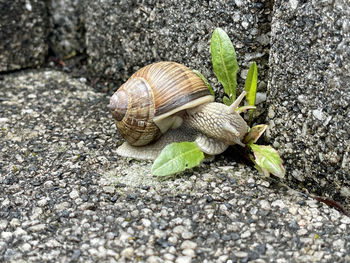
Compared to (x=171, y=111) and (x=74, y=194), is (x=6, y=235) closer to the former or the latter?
(x=74, y=194)

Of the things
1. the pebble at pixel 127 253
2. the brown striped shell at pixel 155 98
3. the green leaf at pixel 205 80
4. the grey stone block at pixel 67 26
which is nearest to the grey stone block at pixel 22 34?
the grey stone block at pixel 67 26

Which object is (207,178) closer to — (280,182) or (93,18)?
(280,182)

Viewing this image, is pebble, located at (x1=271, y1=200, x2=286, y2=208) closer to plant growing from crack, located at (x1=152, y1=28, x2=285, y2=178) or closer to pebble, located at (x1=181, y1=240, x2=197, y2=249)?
plant growing from crack, located at (x1=152, y1=28, x2=285, y2=178)

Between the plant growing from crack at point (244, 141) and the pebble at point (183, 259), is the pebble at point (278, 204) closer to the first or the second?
the plant growing from crack at point (244, 141)

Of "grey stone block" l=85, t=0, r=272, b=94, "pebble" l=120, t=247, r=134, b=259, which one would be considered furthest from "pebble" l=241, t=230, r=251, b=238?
"grey stone block" l=85, t=0, r=272, b=94

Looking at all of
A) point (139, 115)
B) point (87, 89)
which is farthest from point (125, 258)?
point (87, 89)
